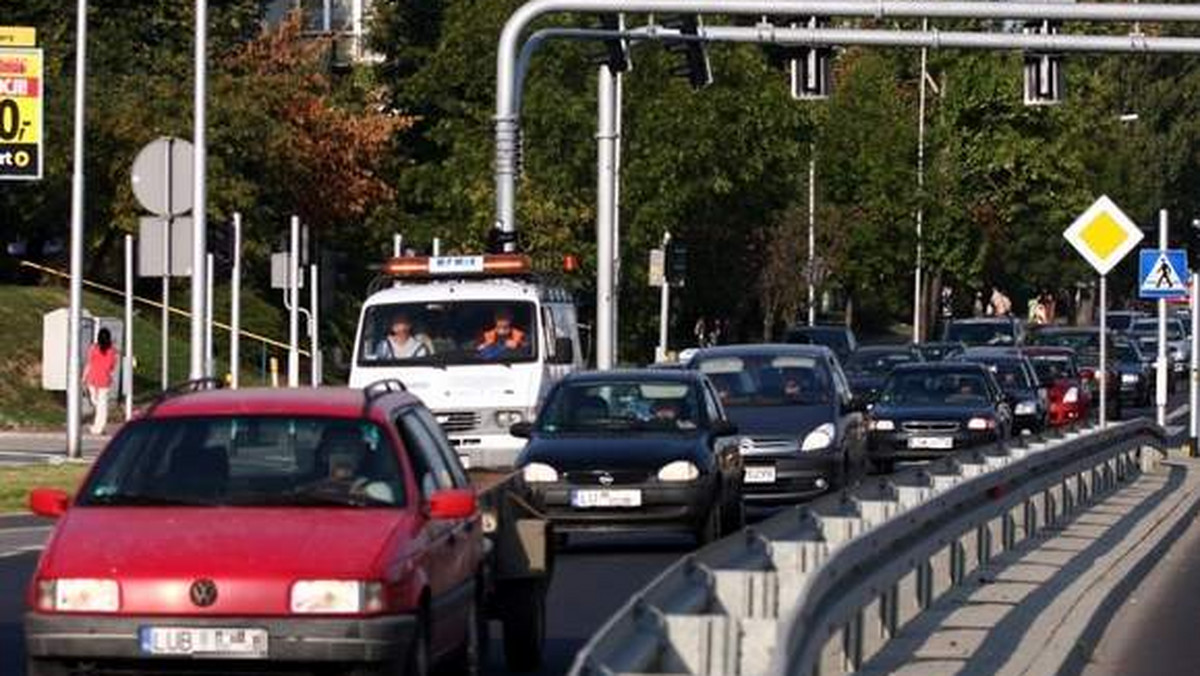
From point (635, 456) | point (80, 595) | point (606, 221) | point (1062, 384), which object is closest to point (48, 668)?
point (80, 595)

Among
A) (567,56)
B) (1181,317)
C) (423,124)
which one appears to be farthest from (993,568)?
(1181,317)

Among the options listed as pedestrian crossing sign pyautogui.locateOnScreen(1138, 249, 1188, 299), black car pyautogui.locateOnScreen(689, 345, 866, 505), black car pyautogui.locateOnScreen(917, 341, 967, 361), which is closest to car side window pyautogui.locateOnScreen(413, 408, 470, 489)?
black car pyautogui.locateOnScreen(689, 345, 866, 505)

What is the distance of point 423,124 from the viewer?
272ft

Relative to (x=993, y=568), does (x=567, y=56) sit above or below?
above

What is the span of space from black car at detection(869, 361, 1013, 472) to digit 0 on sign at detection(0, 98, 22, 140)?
1080cm

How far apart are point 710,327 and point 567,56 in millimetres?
14819

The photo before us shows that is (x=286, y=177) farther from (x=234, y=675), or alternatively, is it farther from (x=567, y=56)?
(x=234, y=675)

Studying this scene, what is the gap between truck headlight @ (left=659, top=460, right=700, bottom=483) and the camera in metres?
24.2

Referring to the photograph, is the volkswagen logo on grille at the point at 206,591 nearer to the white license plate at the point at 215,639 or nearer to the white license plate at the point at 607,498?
the white license plate at the point at 215,639

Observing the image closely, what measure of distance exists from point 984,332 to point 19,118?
36.3 metres

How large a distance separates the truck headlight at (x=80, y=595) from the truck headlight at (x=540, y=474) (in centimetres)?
1155

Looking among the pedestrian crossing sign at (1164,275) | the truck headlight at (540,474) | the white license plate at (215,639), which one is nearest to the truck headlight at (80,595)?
the white license plate at (215,639)

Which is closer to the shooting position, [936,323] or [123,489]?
[123,489]

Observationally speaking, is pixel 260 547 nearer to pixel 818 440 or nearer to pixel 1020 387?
pixel 818 440
